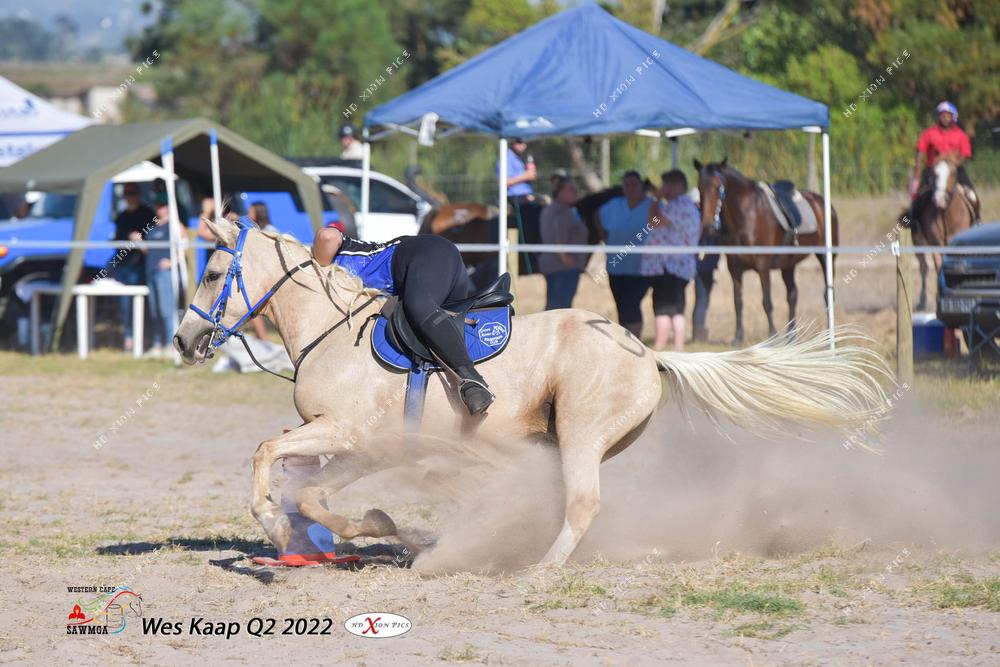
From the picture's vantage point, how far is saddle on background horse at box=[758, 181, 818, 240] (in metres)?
14.4

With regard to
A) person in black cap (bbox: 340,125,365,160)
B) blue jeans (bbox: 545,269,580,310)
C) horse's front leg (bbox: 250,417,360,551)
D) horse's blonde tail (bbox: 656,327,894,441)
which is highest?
person in black cap (bbox: 340,125,365,160)

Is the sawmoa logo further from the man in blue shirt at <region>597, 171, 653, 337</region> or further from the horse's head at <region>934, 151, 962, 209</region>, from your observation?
the horse's head at <region>934, 151, 962, 209</region>

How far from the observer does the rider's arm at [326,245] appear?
251 inches

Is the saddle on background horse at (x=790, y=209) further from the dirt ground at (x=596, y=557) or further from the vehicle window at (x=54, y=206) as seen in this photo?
the vehicle window at (x=54, y=206)

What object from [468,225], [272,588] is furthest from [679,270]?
[272,588]

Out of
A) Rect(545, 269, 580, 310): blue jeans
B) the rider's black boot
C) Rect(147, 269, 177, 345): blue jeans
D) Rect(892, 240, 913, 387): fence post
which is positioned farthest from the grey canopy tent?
the rider's black boot

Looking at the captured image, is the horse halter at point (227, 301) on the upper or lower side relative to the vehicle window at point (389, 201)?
lower

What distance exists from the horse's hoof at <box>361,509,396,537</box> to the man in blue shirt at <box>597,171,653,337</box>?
23.6ft

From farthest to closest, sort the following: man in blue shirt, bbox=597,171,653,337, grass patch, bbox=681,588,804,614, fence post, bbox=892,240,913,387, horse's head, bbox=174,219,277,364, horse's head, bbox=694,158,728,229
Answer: horse's head, bbox=694,158,728,229
man in blue shirt, bbox=597,171,653,337
fence post, bbox=892,240,913,387
horse's head, bbox=174,219,277,364
grass patch, bbox=681,588,804,614

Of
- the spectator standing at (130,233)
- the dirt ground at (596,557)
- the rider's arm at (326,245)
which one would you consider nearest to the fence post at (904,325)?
the dirt ground at (596,557)

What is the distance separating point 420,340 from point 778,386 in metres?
1.88

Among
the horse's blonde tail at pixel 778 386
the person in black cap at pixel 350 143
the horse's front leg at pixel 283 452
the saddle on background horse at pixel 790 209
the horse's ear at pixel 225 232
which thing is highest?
the person in black cap at pixel 350 143

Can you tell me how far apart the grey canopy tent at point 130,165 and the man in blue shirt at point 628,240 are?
479 cm

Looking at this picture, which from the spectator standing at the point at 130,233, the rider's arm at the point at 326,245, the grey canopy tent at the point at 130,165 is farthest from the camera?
the spectator standing at the point at 130,233
